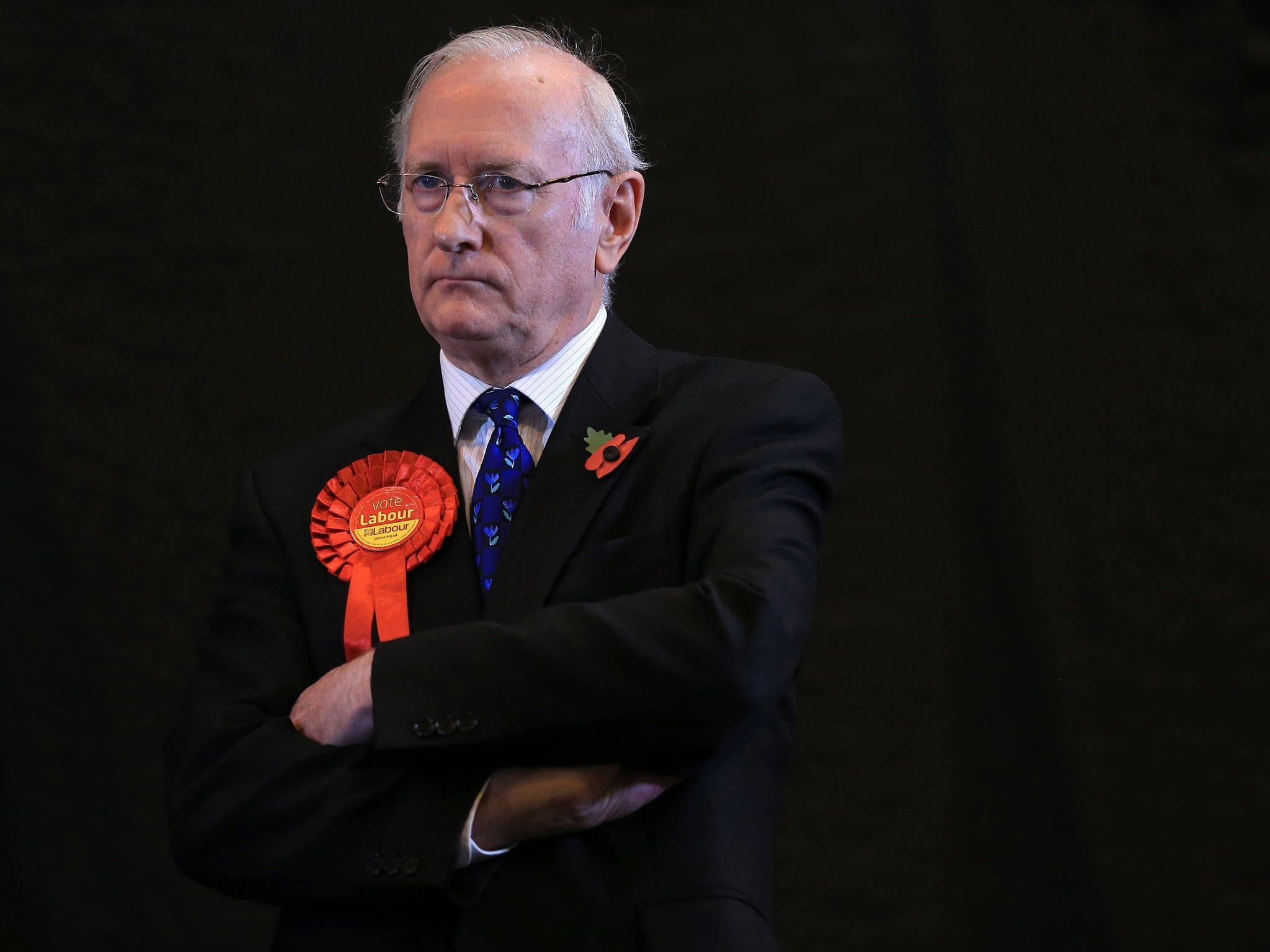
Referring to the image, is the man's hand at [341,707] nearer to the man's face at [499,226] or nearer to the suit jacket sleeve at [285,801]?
the suit jacket sleeve at [285,801]

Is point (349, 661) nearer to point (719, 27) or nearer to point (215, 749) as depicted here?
point (215, 749)

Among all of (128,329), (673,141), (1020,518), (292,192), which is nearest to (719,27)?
(673,141)

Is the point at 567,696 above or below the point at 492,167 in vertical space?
below

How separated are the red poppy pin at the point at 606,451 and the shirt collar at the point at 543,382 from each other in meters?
0.10

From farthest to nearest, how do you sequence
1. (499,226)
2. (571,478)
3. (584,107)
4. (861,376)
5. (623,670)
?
(861,376)
(584,107)
(499,226)
(571,478)
(623,670)

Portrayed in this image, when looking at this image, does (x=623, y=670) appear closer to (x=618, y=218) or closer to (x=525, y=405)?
(x=525, y=405)

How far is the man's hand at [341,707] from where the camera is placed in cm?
160

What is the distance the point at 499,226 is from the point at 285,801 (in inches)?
31.6

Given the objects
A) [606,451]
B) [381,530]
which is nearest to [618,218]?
[606,451]

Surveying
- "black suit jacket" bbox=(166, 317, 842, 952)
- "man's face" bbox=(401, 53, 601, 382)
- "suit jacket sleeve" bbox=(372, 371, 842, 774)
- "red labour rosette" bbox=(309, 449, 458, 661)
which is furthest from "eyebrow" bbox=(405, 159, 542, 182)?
→ "suit jacket sleeve" bbox=(372, 371, 842, 774)

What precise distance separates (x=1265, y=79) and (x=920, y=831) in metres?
1.58

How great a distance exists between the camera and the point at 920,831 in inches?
108

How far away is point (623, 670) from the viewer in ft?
4.80

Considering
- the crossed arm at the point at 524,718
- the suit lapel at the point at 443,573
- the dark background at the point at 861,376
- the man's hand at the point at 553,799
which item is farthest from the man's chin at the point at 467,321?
the dark background at the point at 861,376
